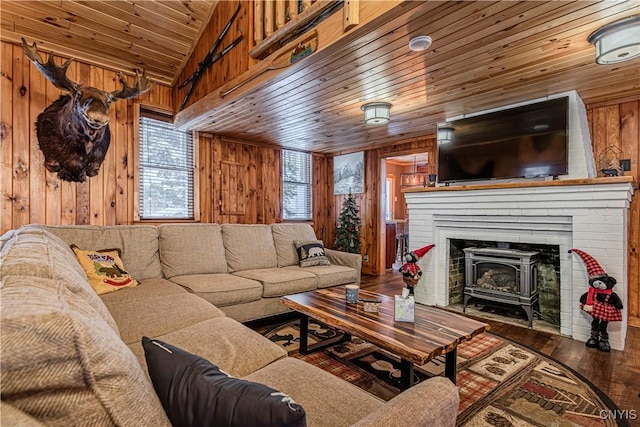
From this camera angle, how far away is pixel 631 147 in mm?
3270

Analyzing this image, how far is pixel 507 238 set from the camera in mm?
3533

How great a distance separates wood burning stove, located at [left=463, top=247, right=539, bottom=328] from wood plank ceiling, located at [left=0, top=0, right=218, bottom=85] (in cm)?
409

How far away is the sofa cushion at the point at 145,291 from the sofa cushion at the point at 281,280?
721 mm

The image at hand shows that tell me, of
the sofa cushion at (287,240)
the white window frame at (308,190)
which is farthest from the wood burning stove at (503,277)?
the white window frame at (308,190)

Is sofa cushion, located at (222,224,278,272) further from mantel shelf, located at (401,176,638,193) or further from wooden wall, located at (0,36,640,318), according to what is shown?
mantel shelf, located at (401,176,638,193)

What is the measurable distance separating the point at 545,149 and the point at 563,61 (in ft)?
3.27

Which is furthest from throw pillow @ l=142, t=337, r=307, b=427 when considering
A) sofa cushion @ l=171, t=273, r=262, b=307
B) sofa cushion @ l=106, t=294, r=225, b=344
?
sofa cushion @ l=171, t=273, r=262, b=307

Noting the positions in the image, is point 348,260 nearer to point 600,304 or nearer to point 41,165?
point 600,304

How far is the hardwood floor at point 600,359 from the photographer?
6.60 ft

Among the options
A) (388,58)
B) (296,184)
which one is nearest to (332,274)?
(388,58)

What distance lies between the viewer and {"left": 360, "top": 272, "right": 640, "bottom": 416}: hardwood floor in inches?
79.2

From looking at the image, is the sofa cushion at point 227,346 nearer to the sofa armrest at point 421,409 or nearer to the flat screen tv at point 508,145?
the sofa armrest at point 421,409

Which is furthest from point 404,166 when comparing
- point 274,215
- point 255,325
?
point 255,325

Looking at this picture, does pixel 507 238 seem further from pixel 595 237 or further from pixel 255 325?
pixel 255 325
